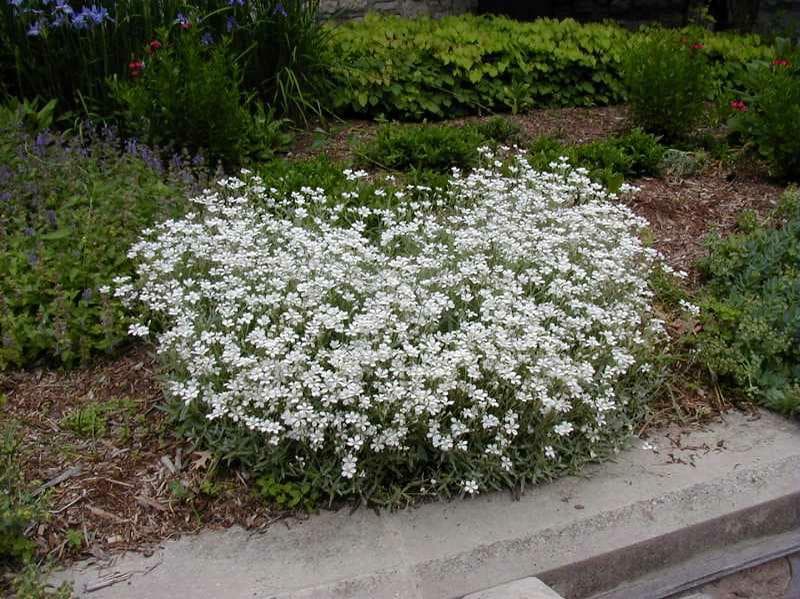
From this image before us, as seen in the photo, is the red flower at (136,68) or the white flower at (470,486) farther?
the red flower at (136,68)

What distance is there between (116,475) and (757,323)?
2.86m

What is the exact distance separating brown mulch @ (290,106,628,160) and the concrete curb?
3468mm

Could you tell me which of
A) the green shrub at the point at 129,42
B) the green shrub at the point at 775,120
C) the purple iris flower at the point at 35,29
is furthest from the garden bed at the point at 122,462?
the purple iris flower at the point at 35,29

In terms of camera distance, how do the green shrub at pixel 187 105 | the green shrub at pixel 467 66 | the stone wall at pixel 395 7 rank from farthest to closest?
the stone wall at pixel 395 7 < the green shrub at pixel 467 66 < the green shrub at pixel 187 105

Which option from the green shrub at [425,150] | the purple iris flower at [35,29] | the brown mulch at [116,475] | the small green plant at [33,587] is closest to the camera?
the small green plant at [33,587]

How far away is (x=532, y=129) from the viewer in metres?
6.75

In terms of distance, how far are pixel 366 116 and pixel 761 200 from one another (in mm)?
3205

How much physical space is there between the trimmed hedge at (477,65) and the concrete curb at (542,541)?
4324 millimetres

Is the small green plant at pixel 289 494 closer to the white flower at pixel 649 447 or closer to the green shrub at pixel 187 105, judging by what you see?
the white flower at pixel 649 447

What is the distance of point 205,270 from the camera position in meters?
3.85

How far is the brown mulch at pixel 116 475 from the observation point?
2.84 m

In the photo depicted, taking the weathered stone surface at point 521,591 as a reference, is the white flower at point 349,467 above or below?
above

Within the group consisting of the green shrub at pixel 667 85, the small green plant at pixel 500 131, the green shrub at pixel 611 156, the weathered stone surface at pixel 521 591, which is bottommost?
the weathered stone surface at pixel 521 591

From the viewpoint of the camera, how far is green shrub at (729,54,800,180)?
5.65 meters
